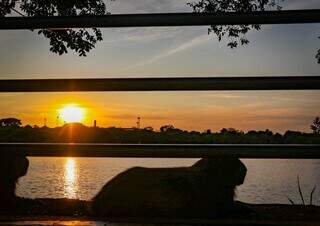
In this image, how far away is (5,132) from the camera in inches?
112

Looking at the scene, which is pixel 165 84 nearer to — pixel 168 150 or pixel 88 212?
pixel 168 150

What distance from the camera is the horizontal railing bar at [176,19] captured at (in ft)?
5.70

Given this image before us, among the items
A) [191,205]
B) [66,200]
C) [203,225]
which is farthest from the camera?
[191,205]

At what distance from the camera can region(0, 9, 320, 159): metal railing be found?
174cm

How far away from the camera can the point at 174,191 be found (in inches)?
318

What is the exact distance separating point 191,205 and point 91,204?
1.86 meters

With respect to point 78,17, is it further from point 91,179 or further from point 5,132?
point 91,179

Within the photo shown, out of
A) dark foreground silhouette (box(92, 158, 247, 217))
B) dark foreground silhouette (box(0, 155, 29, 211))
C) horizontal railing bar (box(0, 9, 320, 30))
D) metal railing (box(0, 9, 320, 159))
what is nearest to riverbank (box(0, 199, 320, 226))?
dark foreground silhouette (box(0, 155, 29, 211))

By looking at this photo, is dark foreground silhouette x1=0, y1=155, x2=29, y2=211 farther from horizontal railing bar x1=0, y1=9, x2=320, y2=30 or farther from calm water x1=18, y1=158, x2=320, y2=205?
horizontal railing bar x1=0, y1=9, x2=320, y2=30

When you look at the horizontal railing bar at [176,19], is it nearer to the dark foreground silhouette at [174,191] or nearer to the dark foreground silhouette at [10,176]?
the dark foreground silhouette at [174,191]

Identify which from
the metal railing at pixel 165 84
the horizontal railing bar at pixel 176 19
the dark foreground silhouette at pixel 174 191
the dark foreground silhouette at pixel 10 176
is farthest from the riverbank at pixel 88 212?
Result: the horizontal railing bar at pixel 176 19

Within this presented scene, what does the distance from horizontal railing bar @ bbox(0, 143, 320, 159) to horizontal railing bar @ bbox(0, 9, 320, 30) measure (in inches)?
17.2

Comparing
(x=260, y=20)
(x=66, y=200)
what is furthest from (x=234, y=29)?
(x=260, y=20)

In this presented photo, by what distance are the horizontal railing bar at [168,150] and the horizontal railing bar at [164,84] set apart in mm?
205
